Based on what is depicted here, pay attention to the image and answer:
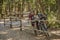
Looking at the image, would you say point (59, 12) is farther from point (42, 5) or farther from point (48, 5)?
point (42, 5)

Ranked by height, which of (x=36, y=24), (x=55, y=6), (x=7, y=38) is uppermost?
(x=55, y=6)

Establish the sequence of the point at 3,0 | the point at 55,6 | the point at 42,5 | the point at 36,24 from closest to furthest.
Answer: the point at 36,24 → the point at 55,6 → the point at 42,5 → the point at 3,0

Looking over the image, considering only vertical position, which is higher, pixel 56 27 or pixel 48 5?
pixel 48 5

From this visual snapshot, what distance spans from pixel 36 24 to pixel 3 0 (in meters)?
11.6

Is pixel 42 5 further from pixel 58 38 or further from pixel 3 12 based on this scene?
pixel 3 12

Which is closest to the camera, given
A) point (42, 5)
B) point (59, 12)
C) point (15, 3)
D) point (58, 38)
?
point (58, 38)

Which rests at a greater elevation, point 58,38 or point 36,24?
point 36,24

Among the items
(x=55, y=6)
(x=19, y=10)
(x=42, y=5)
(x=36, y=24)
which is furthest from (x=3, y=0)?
(x=36, y=24)

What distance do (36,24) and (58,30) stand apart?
197cm

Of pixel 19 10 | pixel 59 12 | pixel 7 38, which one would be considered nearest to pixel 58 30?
pixel 59 12

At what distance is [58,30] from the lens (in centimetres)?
1137

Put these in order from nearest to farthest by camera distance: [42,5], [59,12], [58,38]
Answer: [58,38] < [59,12] < [42,5]

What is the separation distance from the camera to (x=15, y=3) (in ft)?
74.8

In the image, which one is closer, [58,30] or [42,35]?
[42,35]
